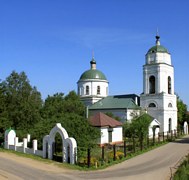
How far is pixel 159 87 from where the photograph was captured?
43188 mm

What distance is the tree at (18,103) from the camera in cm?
3272

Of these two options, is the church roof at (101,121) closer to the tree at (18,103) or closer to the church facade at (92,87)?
the tree at (18,103)

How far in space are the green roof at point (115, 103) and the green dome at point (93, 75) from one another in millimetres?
5544

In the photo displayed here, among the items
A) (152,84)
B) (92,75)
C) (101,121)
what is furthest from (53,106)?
(152,84)

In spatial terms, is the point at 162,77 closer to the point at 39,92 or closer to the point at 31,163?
the point at 39,92

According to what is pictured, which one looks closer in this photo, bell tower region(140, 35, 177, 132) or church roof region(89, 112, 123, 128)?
church roof region(89, 112, 123, 128)

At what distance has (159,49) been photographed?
4359cm

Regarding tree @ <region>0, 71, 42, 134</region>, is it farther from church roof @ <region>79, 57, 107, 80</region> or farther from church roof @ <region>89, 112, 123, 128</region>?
church roof @ <region>79, 57, 107, 80</region>

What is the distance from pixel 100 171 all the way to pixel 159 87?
87.2 feet

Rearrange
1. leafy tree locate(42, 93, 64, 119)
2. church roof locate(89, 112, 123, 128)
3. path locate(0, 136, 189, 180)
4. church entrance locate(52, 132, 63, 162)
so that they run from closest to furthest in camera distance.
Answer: path locate(0, 136, 189, 180) → church entrance locate(52, 132, 63, 162) → church roof locate(89, 112, 123, 128) → leafy tree locate(42, 93, 64, 119)

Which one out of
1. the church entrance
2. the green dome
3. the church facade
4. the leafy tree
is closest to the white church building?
the church facade

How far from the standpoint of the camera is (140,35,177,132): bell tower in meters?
43.0

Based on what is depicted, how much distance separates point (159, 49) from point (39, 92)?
1846 cm

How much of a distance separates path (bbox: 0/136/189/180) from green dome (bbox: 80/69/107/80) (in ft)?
94.1
